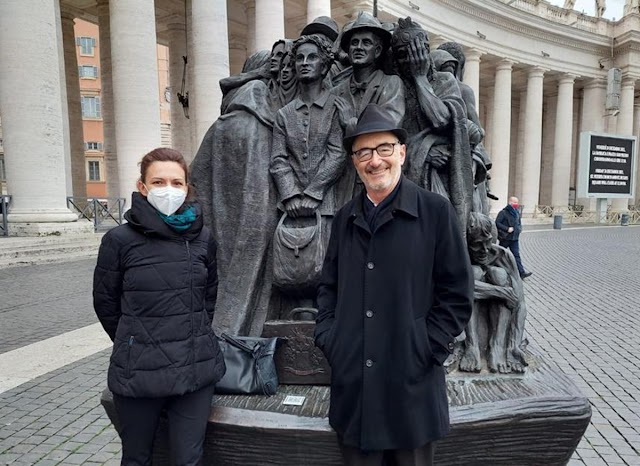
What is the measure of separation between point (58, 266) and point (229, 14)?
18665 millimetres

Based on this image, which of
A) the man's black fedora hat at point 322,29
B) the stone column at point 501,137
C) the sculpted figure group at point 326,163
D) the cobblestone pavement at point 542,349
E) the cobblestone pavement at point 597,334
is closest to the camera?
the sculpted figure group at point 326,163

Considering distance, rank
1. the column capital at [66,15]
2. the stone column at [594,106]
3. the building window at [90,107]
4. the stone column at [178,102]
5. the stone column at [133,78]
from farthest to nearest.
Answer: the building window at [90,107] < the stone column at [594,106] < the stone column at [178,102] < the column capital at [66,15] < the stone column at [133,78]

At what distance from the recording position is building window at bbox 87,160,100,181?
47250 mm

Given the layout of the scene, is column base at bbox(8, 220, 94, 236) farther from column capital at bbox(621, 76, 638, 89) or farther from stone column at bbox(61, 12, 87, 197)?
column capital at bbox(621, 76, 638, 89)

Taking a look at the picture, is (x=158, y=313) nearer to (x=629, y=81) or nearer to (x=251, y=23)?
(x=251, y=23)

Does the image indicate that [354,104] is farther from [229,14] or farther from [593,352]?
[229,14]

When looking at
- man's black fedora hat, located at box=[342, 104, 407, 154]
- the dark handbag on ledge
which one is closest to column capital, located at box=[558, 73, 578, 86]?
the dark handbag on ledge

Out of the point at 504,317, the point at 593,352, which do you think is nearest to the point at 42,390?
the point at 504,317

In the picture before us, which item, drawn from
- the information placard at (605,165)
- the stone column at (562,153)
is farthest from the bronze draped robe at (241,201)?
the stone column at (562,153)

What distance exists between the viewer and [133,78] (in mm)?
15828

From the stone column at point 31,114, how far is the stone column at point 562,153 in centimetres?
3238

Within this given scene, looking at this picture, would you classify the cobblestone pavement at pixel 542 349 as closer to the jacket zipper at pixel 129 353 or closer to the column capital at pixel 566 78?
the jacket zipper at pixel 129 353

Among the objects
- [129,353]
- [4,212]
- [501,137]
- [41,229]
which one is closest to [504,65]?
[501,137]

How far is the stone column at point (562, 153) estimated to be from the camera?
34156 millimetres
